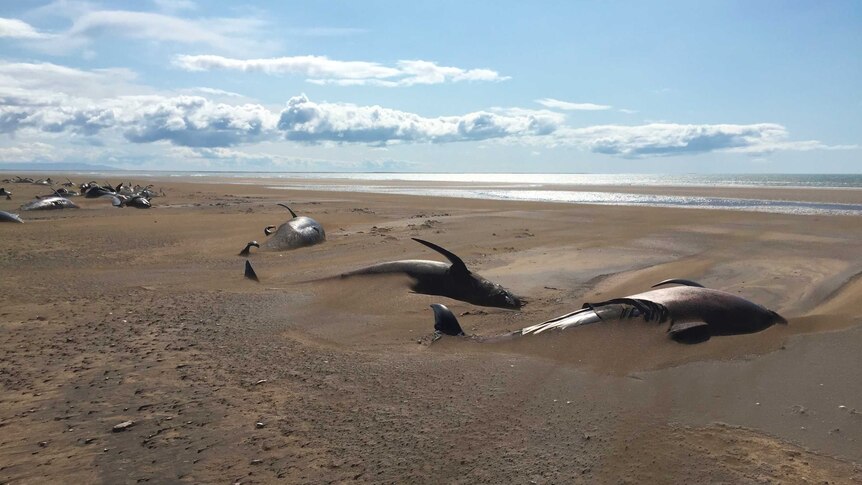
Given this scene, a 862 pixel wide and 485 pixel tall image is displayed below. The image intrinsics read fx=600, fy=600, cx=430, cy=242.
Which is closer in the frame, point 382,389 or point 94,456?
point 94,456

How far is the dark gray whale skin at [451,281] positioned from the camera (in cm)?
744

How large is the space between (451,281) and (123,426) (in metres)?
4.74

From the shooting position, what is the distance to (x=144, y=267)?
9.90 m

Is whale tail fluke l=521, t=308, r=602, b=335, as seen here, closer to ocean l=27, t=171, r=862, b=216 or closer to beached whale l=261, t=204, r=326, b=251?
beached whale l=261, t=204, r=326, b=251

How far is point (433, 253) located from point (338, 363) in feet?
20.3

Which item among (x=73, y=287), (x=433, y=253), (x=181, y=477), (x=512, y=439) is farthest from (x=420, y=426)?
(x=433, y=253)

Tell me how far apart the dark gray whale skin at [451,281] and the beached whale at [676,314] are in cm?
157

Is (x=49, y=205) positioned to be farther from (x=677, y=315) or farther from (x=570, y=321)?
(x=677, y=315)

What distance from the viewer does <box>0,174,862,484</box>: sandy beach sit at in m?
3.29

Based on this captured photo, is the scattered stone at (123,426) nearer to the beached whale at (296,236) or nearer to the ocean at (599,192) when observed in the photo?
the beached whale at (296,236)

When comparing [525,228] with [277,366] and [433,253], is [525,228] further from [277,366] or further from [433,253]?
[277,366]

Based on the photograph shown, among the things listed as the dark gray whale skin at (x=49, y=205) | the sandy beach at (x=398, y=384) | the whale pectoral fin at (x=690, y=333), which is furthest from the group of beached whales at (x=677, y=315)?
the dark gray whale skin at (x=49, y=205)

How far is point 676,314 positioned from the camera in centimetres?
571

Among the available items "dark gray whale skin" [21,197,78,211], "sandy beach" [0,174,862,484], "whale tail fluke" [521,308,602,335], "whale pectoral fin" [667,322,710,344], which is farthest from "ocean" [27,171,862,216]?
"dark gray whale skin" [21,197,78,211]
